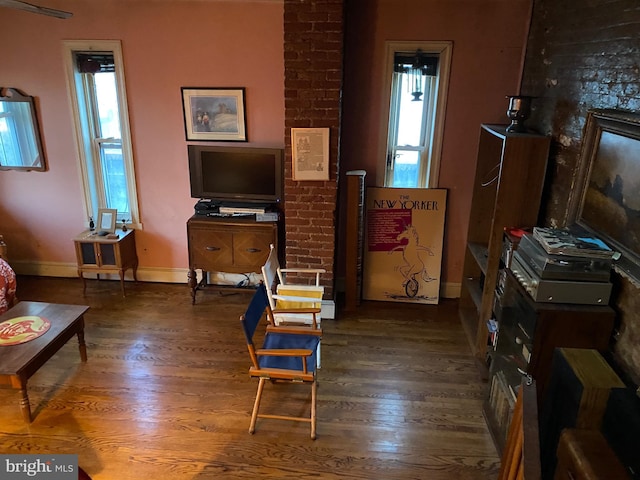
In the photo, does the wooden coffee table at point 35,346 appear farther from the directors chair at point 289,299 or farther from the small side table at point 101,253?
the directors chair at point 289,299

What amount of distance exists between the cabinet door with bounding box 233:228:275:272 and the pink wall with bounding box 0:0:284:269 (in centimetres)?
74

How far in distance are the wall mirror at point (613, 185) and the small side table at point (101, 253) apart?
3.81 meters

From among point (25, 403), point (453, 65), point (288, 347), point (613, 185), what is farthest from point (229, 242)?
point (613, 185)

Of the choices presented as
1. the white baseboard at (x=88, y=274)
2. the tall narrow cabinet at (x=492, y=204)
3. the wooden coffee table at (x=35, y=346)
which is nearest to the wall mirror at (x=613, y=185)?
the tall narrow cabinet at (x=492, y=204)

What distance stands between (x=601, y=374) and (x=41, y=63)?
4.87 meters

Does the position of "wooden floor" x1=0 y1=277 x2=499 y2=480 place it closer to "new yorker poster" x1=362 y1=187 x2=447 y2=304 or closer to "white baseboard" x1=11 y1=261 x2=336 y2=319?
"new yorker poster" x1=362 y1=187 x2=447 y2=304

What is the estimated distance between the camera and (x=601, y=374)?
6.45 feet

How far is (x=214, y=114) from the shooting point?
421cm

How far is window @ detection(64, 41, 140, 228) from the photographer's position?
4.20 metres

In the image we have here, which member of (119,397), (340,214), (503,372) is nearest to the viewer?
(503,372)

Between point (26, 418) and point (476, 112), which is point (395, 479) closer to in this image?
point (26, 418)

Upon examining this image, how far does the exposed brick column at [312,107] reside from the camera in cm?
A: 345

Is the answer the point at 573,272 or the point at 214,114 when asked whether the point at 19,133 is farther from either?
the point at 573,272

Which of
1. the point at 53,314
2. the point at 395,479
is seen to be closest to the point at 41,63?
the point at 53,314
